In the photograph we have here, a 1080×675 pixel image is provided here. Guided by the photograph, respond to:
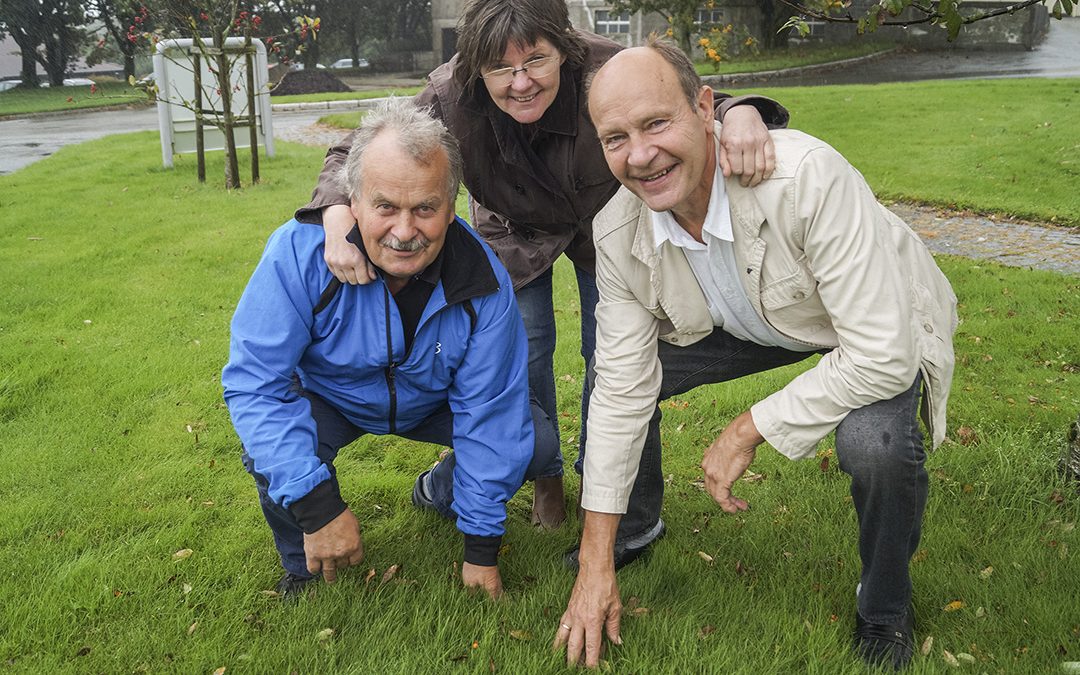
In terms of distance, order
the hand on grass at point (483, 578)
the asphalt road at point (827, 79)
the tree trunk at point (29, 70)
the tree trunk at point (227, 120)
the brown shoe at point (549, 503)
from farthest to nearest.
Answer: the tree trunk at point (29, 70) → the asphalt road at point (827, 79) → the tree trunk at point (227, 120) → the brown shoe at point (549, 503) → the hand on grass at point (483, 578)

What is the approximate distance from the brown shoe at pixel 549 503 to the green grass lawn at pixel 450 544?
0.10 meters

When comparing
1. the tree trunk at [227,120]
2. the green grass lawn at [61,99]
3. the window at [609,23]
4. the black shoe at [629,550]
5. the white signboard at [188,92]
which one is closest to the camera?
the black shoe at [629,550]

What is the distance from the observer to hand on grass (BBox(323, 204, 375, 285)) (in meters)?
2.84

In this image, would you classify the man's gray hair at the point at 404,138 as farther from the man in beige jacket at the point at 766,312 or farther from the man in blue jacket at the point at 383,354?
the man in beige jacket at the point at 766,312

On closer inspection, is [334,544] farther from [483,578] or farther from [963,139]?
[963,139]

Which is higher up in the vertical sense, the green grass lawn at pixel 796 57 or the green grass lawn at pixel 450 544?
the green grass lawn at pixel 796 57

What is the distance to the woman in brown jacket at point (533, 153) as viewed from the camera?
2932 mm

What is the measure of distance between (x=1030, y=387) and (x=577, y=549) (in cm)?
285

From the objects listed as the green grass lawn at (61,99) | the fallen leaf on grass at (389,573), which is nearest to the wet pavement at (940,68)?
the green grass lawn at (61,99)

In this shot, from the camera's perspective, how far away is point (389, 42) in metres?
41.8

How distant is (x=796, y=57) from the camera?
30062 mm

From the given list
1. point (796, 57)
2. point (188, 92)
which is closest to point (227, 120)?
point (188, 92)

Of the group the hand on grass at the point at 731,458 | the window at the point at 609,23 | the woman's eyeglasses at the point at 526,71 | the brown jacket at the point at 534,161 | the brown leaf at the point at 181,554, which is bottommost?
the brown leaf at the point at 181,554

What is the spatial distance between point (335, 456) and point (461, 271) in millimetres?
869
